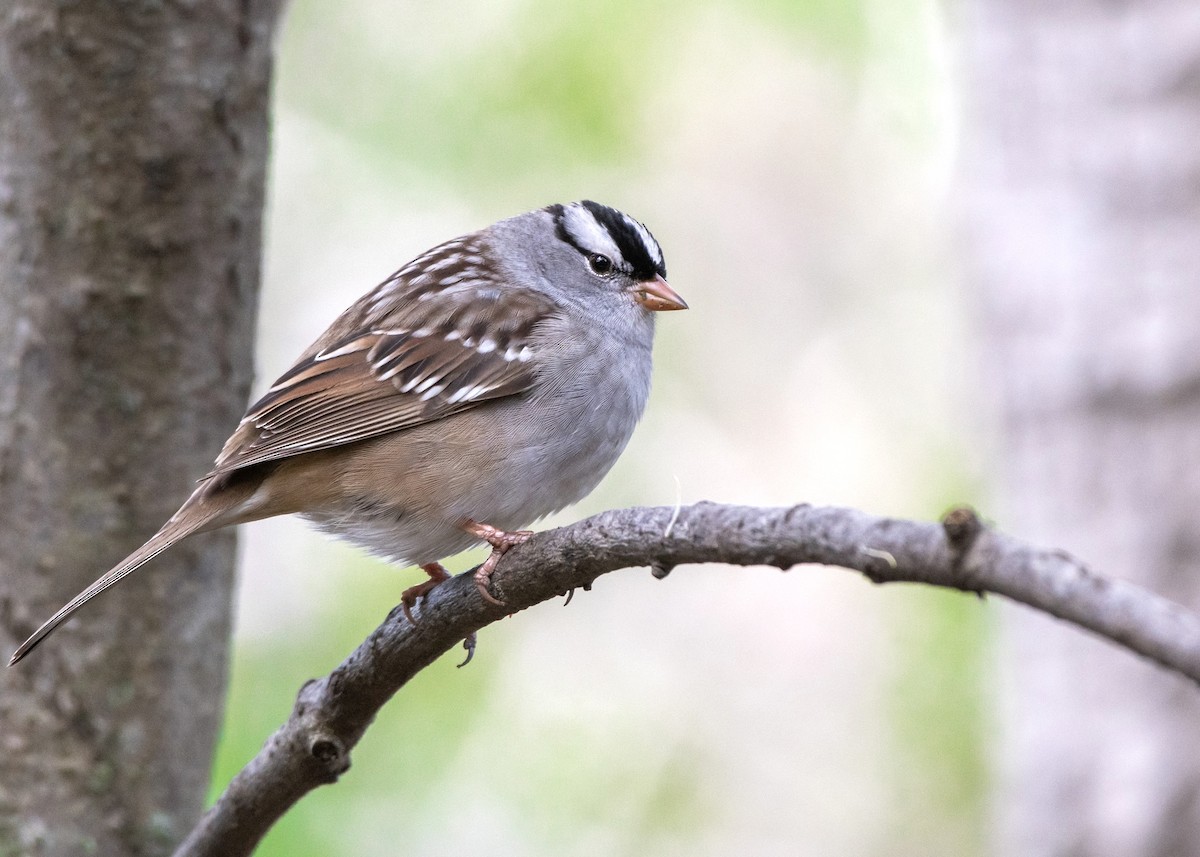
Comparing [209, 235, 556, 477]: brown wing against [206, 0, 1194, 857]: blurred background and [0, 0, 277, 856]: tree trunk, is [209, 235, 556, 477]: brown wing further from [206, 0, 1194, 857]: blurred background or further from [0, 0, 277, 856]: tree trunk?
[206, 0, 1194, 857]: blurred background

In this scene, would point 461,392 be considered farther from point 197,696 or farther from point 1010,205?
point 1010,205

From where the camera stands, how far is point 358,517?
128 inches

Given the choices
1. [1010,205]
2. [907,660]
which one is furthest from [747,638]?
[1010,205]

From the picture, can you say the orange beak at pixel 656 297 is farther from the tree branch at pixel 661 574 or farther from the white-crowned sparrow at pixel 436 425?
the tree branch at pixel 661 574

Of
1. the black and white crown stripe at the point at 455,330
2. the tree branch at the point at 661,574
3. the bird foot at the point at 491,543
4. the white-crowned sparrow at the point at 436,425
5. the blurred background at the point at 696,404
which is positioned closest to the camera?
the tree branch at the point at 661,574

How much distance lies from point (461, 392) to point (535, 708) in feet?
11.4

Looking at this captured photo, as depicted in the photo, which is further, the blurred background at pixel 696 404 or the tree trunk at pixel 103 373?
the blurred background at pixel 696 404

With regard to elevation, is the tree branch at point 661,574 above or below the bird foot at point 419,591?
below

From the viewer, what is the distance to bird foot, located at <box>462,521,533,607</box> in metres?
2.33

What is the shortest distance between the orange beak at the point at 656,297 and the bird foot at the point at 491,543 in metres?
0.96

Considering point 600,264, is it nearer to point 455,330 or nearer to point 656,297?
Answer: point 656,297

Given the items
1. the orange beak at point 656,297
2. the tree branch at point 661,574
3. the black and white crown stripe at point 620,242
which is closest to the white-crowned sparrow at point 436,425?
the orange beak at point 656,297

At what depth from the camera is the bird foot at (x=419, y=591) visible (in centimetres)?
258

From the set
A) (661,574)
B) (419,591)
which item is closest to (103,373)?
(419,591)
